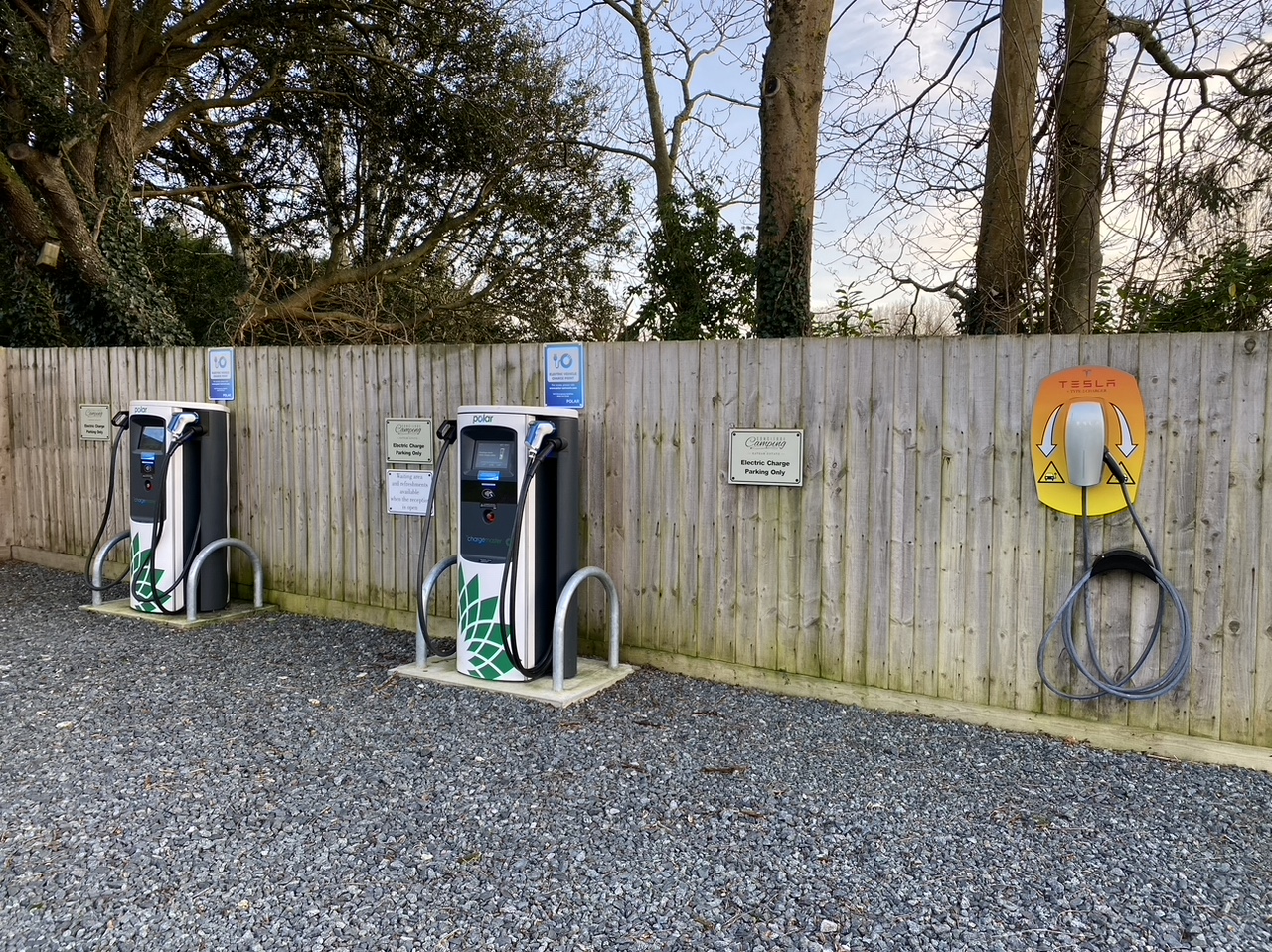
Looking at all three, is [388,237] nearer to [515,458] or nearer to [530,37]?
[530,37]

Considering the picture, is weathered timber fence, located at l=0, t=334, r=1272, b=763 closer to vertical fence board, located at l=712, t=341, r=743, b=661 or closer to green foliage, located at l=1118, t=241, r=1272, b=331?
vertical fence board, located at l=712, t=341, r=743, b=661

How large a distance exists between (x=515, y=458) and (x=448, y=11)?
32.5ft

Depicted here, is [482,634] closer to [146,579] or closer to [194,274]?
[146,579]

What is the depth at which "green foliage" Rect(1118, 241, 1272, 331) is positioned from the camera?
5262 mm

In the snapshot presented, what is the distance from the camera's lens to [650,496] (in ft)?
15.8

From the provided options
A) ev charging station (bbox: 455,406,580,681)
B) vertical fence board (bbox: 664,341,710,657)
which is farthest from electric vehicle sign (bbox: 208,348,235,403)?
vertical fence board (bbox: 664,341,710,657)

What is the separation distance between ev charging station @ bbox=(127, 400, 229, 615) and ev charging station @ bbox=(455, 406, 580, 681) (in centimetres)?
241

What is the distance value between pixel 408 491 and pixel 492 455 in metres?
1.25

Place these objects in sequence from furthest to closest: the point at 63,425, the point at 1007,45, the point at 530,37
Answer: the point at 530,37, the point at 63,425, the point at 1007,45

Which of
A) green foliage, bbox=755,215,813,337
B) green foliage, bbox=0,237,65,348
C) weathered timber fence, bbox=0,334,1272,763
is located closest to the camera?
weathered timber fence, bbox=0,334,1272,763

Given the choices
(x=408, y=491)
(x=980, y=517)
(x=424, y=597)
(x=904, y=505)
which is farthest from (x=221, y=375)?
(x=980, y=517)

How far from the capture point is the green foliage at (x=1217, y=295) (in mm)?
5262

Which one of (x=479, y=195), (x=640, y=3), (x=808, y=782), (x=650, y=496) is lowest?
(x=808, y=782)

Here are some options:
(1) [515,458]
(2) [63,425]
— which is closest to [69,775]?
(1) [515,458]
